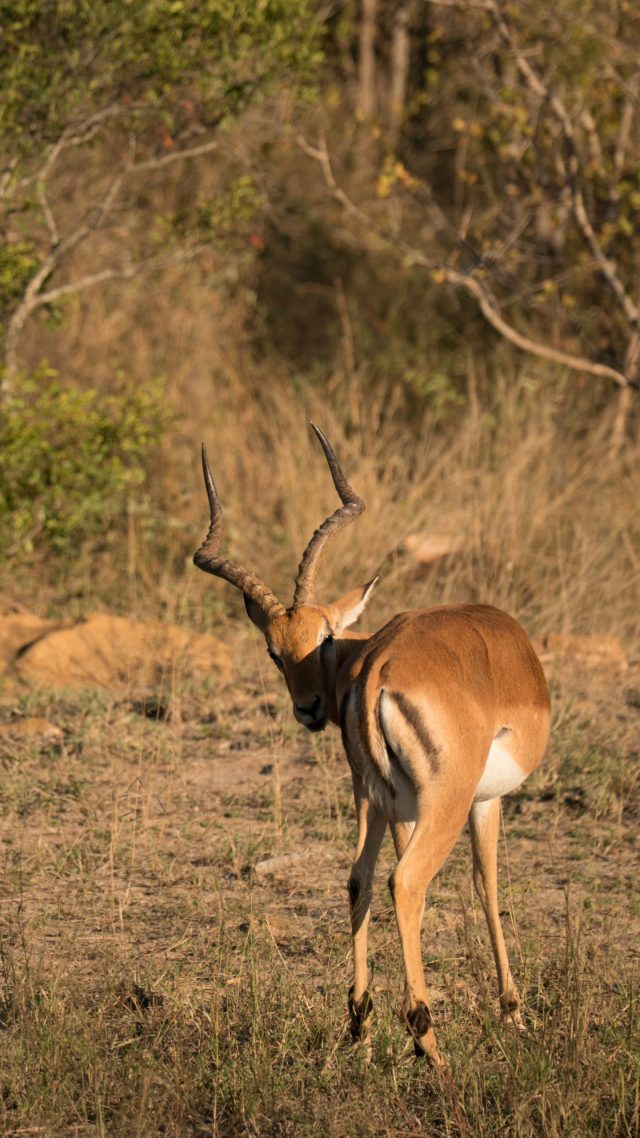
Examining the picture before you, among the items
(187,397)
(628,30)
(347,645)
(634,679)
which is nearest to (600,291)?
(628,30)

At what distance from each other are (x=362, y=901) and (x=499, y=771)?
58cm

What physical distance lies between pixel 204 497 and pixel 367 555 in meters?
1.71

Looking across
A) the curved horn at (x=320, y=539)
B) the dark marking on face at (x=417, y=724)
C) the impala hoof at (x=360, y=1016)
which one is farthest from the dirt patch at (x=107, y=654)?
the dark marking on face at (x=417, y=724)

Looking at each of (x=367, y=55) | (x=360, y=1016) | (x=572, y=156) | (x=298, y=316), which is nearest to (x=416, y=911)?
(x=360, y=1016)

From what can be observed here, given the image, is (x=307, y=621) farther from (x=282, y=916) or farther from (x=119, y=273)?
(x=119, y=273)

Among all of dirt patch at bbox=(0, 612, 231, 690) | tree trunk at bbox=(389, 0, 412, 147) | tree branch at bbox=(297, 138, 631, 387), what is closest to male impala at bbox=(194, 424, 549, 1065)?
dirt patch at bbox=(0, 612, 231, 690)

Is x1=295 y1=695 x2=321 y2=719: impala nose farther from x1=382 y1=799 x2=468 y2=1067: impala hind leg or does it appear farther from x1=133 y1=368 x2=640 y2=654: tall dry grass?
x1=133 y1=368 x2=640 y2=654: tall dry grass

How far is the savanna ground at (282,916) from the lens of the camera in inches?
145

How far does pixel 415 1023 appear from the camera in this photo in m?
3.80

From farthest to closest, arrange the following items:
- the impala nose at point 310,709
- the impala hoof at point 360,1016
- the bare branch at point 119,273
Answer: the bare branch at point 119,273 → the impala nose at point 310,709 → the impala hoof at point 360,1016

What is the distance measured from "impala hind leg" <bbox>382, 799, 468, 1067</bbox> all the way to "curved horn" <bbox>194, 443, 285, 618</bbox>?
3.39 feet

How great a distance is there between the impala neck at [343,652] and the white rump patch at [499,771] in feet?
1.58

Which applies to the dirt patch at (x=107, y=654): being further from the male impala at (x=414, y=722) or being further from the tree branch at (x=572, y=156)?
the tree branch at (x=572, y=156)

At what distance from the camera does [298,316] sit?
1416 cm
